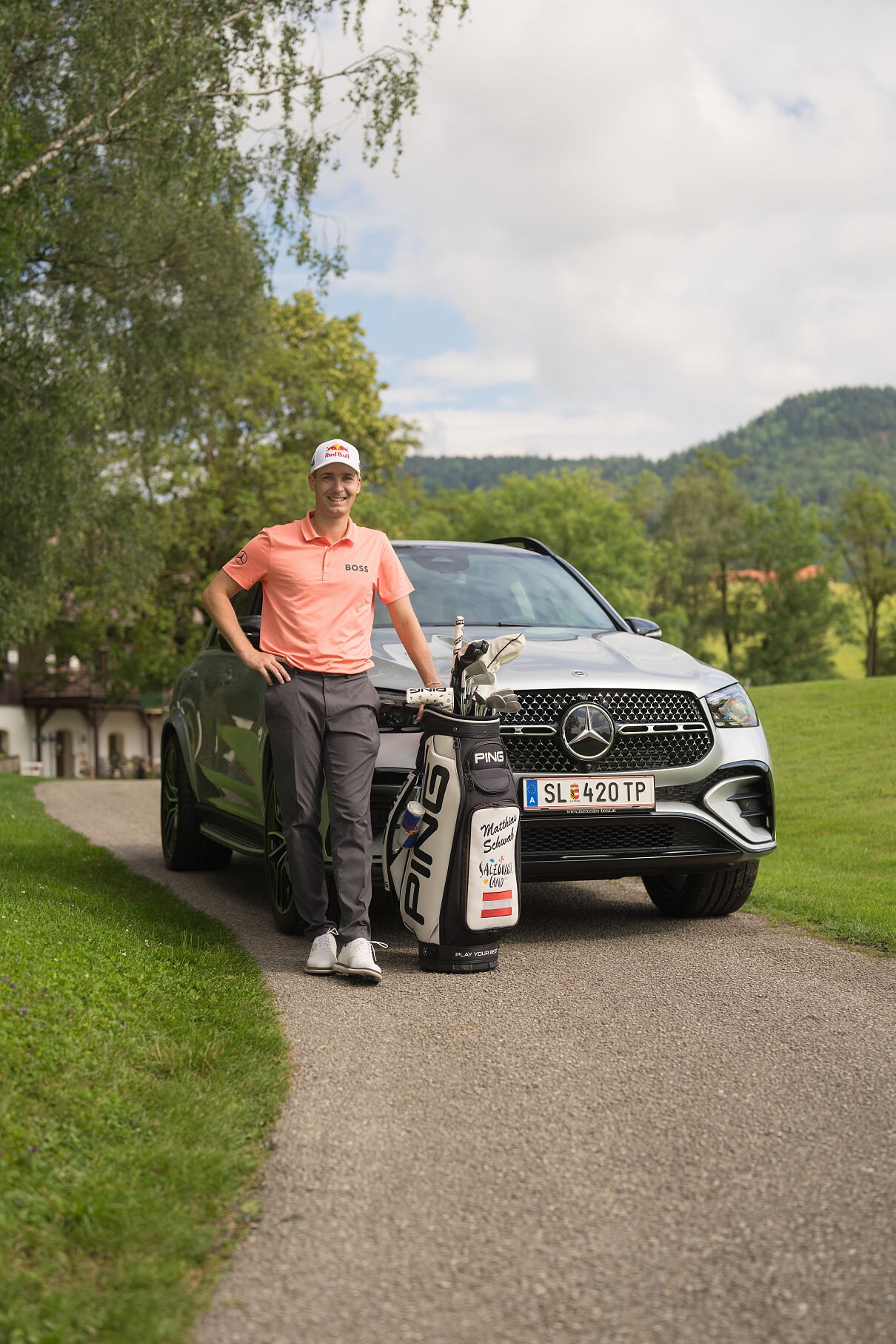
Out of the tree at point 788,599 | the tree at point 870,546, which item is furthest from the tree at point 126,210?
the tree at point 788,599

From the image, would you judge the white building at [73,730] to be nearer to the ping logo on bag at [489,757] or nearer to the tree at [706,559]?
the tree at [706,559]

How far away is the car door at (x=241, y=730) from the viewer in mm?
6625

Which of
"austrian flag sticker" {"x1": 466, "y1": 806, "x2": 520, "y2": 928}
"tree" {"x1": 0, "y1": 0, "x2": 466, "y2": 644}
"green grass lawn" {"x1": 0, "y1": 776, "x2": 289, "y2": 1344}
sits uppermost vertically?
"tree" {"x1": 0, "y1": 0, "x2": 466, "y2": 644}

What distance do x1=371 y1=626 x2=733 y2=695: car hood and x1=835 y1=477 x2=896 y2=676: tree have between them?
58200mm

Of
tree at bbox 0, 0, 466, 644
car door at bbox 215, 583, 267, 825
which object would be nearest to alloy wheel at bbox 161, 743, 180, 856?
car door at bbox 215, 583, 267, 825

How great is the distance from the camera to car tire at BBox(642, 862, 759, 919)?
22.1 feet

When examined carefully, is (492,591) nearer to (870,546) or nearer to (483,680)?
(483,680)

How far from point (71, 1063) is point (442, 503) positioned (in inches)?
2652

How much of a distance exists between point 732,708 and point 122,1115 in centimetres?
378

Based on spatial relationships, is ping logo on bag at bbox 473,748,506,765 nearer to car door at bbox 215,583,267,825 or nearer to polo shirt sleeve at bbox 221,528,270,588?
polo shirt sleeve at bbox 221,528,270,588

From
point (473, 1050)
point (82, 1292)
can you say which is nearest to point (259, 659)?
point (473, 1050)

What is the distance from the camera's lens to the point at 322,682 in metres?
5.52

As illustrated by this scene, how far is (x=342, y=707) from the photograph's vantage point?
217 inches

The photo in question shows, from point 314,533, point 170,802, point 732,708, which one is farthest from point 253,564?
point 170,802
